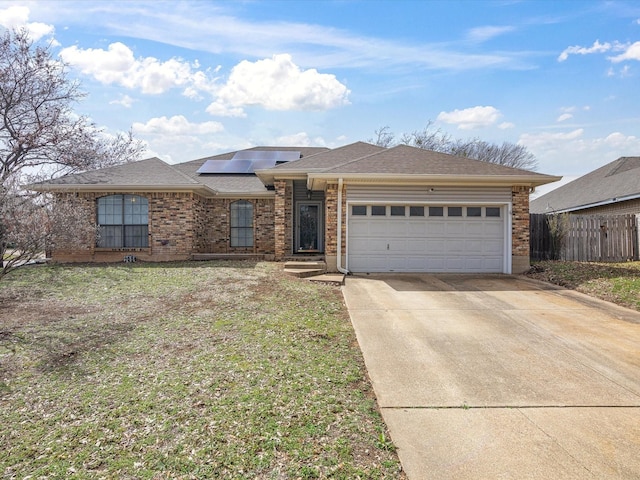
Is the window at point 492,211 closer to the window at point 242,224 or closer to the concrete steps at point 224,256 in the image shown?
the concrete steps at point 224,256

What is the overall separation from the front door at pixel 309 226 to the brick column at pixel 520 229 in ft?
22.1

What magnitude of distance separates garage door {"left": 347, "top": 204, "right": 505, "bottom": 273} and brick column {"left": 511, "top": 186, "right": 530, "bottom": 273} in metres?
0.36

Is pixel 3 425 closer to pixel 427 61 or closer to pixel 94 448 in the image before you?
pixel 94 448

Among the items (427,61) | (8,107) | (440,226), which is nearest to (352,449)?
(440,226)

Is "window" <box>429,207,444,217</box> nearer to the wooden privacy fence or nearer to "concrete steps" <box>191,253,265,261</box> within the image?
the wooden privacy fence

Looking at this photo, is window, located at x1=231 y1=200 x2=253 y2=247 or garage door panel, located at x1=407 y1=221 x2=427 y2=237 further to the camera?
window, located at x1=231 y1=200 x2=253 y2=247

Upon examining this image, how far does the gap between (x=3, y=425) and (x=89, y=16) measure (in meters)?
8.57

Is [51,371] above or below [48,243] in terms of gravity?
below

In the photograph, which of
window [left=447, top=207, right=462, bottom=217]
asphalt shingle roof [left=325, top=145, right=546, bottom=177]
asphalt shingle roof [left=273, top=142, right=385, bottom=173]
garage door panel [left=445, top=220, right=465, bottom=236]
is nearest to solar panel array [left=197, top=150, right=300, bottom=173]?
asphalt shingle roof [left=273, top=142, right=385, bottom=173]

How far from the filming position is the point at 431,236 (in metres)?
11.4

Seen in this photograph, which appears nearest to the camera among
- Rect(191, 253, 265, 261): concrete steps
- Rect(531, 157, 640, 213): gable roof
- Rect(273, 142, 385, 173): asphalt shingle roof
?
Rect(273, 142, 385, 173): asphalt shingle roof

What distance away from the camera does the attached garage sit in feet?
37.1

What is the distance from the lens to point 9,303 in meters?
7.23

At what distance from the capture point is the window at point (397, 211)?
11336 mm
